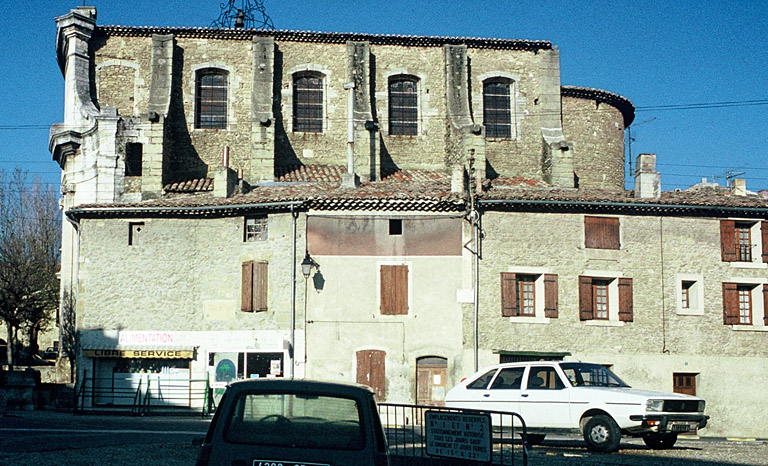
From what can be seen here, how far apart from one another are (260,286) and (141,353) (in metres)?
4.59

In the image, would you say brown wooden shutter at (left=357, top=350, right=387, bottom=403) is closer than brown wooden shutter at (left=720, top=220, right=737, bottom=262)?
Yes

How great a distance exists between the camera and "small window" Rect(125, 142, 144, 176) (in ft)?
112

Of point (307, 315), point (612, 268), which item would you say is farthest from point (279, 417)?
point (612, 268)

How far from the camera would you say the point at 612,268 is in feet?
93.8

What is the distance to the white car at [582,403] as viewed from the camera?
1584cm

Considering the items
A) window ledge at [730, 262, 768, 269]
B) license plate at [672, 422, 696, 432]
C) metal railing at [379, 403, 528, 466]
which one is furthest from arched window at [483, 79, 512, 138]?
metal railing at [379, 403, 528, 466]

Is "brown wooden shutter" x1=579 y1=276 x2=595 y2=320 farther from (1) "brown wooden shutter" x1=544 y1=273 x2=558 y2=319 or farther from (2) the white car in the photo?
(2) the white car

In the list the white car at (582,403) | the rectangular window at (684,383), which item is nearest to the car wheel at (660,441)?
the white car at (582,403)

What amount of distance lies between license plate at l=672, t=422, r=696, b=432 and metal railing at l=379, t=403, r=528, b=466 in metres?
4.45

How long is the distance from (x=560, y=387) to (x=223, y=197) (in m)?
16.5

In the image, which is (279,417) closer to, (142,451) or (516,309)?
(142,451)

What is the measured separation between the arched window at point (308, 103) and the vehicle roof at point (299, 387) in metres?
30.2

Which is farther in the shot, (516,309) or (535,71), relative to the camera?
(535,71)

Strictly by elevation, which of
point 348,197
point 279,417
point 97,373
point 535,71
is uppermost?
point 535,71
